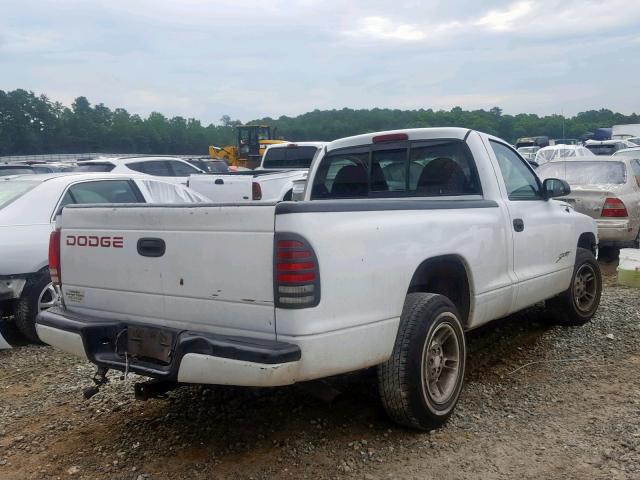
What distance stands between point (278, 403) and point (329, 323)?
1.40 m

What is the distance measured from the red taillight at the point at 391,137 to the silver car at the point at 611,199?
494 centimetres

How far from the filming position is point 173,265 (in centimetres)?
332

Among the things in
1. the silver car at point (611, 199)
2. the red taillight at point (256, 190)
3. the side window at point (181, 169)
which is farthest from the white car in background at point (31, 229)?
the side window at point (181, 169)

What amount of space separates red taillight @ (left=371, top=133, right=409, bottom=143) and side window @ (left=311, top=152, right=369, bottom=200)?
0.14 m

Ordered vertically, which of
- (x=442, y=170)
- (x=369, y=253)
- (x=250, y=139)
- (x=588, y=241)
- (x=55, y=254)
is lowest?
(x=588, y=241)

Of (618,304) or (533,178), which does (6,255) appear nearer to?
(533,178)

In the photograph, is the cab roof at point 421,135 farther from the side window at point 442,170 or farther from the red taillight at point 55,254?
the red taillight at point 55,254

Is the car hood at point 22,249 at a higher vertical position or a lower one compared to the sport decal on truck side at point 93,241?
lower

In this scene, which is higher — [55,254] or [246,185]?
[55,254]

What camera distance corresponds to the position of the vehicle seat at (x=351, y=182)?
5172mm

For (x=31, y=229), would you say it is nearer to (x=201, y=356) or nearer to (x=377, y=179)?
(x=377, y=179)

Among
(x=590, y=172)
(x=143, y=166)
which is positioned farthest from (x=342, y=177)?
(x=143, y=166)

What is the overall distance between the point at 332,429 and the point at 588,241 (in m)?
3.67

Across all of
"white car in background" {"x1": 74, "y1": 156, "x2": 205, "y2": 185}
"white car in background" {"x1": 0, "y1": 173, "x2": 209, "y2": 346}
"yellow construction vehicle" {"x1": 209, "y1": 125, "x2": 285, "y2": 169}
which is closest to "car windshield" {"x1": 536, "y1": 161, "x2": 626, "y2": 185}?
"white car in background" {"x1": 0, "y1": 173, "x2": 209, "y2": 346}
